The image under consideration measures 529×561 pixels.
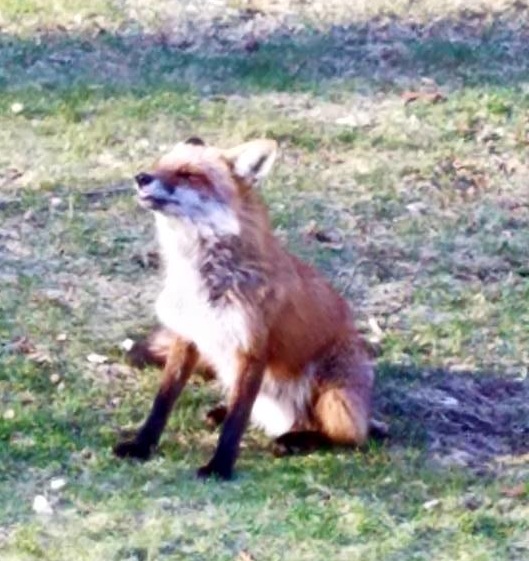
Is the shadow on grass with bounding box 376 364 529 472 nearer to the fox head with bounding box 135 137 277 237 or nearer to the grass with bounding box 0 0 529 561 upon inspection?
the grass with bounding box 0 0 529 561

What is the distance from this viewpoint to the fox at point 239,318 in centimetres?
655

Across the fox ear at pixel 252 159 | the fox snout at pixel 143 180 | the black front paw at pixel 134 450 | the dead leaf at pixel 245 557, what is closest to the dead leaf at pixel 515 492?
the dead leaf at pixel 245 557

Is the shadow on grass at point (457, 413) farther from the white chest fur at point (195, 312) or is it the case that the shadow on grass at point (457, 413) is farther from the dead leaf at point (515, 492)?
the white chest fur at point (195, 312)

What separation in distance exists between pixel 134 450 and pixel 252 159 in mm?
1244

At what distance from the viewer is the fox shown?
655 cm

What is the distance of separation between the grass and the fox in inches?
6.1

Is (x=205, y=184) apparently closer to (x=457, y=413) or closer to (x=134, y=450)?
(x=134, y=450)

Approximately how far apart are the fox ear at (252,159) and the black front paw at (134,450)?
44.4 inches

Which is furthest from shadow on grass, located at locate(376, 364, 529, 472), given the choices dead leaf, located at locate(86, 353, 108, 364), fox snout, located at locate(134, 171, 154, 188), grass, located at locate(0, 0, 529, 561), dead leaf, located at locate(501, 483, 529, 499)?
fox snout, located at locate(134, 171, 154, 188)

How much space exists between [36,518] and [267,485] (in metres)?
0.92

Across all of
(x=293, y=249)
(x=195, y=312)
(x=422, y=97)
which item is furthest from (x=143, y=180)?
(x=422, y=97)

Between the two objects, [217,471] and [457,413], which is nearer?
[217,471]

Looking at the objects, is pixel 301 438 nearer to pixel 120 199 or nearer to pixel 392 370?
pixel 392 370

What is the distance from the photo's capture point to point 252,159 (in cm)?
663
